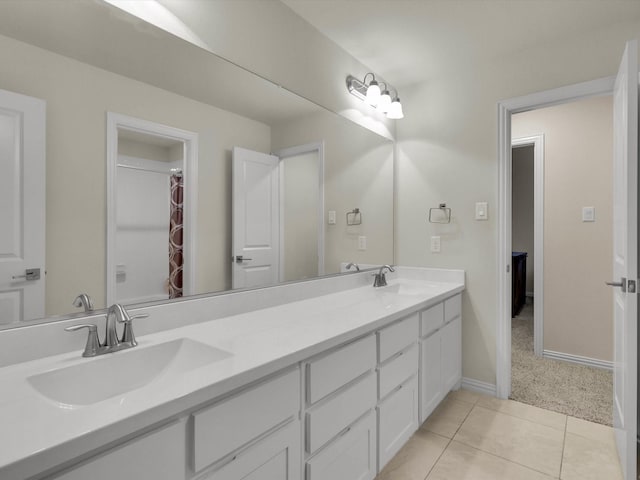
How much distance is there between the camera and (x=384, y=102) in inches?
98.2

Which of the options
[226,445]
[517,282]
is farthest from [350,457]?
[517,282]

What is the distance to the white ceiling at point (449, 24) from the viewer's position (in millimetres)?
1858

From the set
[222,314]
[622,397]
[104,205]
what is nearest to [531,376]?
Result: [622,397]

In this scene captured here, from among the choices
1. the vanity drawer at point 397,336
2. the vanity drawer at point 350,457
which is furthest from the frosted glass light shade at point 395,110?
the vanity drawer at point 350,457

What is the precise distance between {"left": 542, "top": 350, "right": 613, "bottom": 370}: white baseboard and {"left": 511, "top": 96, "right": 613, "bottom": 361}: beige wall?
0.03 meters

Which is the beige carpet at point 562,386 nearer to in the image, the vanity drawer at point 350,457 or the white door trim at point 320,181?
the vanity drawer at point 350,457

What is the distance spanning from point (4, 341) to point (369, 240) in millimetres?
2017

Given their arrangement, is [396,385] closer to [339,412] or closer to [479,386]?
[339,412]

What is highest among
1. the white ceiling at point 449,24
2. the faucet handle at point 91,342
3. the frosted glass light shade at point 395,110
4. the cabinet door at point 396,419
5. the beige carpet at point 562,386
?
the white ceiling at point 449,24

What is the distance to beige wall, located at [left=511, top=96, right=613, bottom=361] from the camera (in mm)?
2838

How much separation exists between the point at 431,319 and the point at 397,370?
486 millimetres

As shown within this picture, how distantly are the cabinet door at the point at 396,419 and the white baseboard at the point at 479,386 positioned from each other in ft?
2.90

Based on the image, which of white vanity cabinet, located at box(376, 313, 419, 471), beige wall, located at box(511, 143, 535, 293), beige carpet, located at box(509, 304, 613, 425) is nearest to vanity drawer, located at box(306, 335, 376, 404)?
white vanity cabinet, located at box(376, 313, 419, 471)

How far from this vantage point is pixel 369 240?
8.39ft
